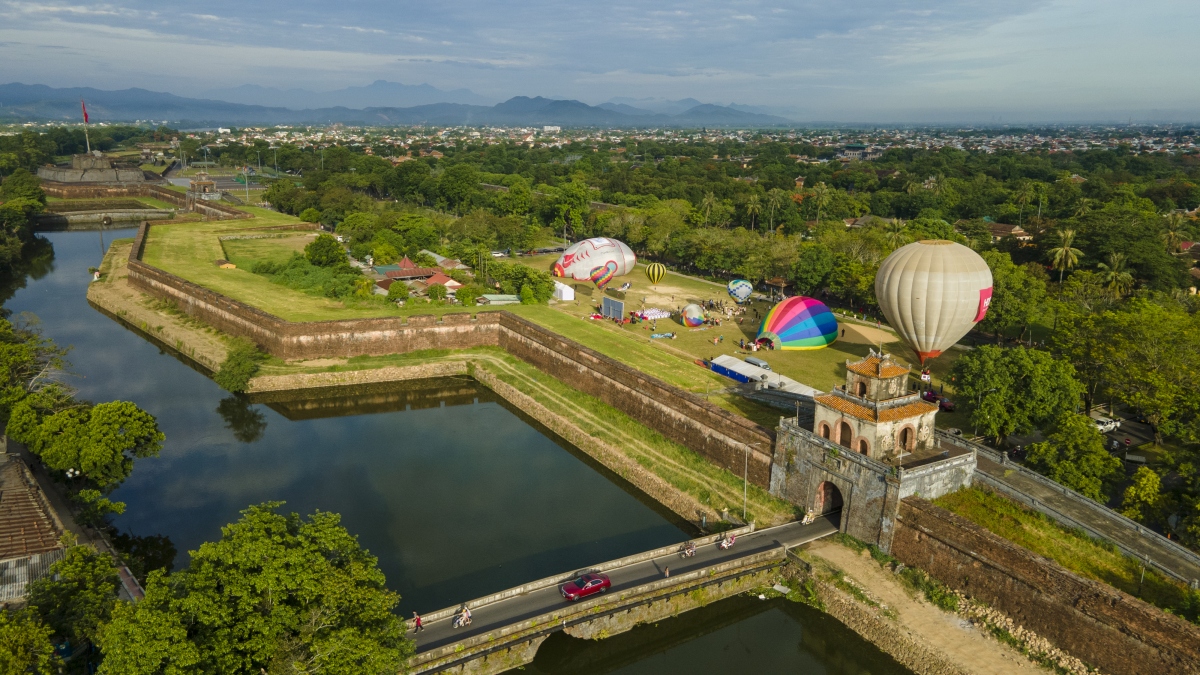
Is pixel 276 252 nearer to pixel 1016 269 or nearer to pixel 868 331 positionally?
pixel 868 331

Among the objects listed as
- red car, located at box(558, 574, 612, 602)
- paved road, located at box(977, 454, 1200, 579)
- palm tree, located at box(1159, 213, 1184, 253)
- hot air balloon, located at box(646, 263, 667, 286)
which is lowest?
red car, located at box(558, 574, 612, 602)

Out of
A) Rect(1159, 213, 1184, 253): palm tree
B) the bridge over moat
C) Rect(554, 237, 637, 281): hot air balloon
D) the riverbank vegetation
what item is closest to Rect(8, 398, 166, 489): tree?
the bridge over moat

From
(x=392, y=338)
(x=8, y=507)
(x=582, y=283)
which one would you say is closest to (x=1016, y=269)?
A: (x=582, y=283)

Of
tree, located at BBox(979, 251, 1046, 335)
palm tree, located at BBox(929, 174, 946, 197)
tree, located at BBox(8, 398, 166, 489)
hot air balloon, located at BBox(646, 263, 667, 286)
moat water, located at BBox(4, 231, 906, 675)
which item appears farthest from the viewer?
palm tree, located at BBox(929, 174, 946, 197)

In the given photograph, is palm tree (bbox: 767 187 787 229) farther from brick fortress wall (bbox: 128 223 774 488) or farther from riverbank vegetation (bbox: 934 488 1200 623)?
riverbank vegetation (bbox: 934 488 1200 623)

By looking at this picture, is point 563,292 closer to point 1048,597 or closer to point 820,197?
point 1048,597

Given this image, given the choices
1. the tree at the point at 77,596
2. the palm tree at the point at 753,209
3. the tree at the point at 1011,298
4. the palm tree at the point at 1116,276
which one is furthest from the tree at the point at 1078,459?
the palm tree at the point at 753,209

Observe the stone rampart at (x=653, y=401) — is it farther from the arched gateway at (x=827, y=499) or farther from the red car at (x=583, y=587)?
the red car at (x=583, y=587)
